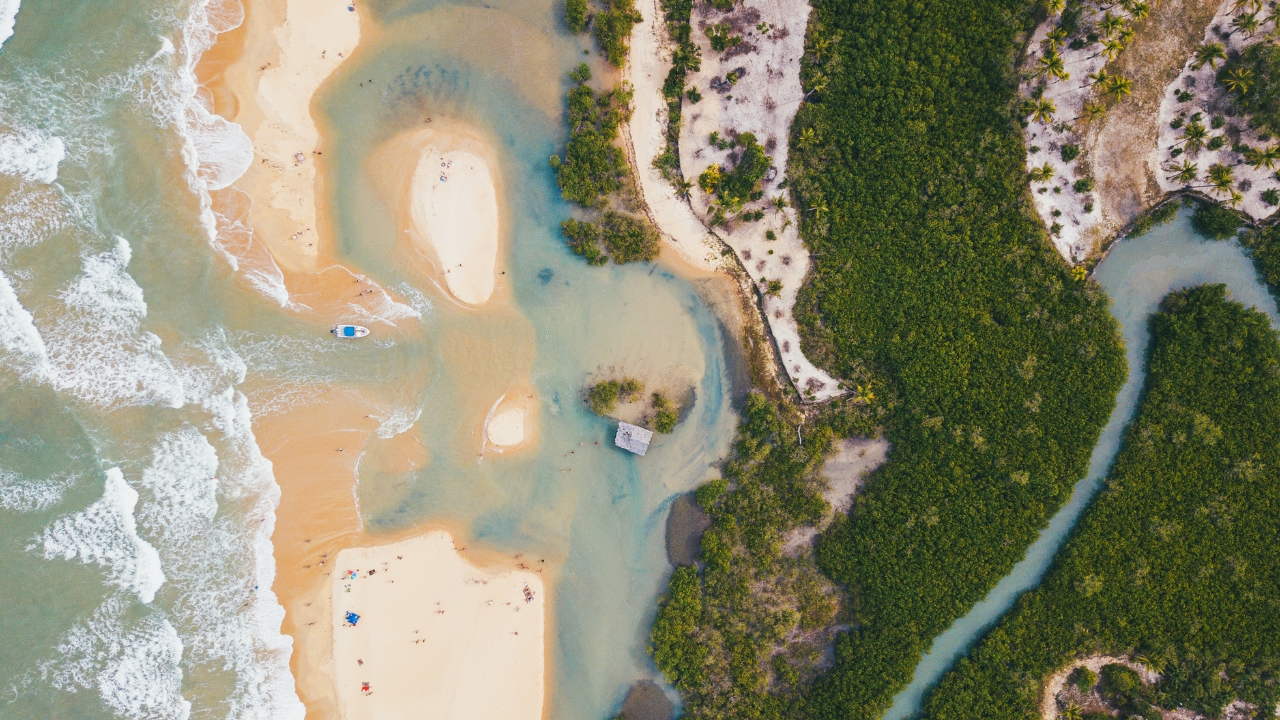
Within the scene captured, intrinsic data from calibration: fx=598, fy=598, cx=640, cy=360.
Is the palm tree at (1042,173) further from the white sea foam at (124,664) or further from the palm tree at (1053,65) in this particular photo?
the white sea foam at (124,664)

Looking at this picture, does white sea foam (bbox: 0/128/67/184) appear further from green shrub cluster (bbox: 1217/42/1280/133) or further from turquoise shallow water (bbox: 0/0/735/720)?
green shrub cluster (bbox: 1217/42/1280/133)

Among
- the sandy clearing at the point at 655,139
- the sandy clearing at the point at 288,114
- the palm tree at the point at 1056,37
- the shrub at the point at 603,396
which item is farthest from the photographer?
the sandy clearing at the point at 655,139

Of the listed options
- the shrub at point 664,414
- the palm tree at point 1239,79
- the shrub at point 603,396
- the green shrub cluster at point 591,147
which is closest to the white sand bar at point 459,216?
the green shrub cluster at point 591,147

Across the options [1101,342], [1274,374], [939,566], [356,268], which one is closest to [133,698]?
[356,268]

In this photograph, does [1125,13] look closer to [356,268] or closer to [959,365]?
[959,365]

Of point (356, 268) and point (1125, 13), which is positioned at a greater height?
point (1125, 13)

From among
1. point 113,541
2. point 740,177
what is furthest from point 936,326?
point 113,541
